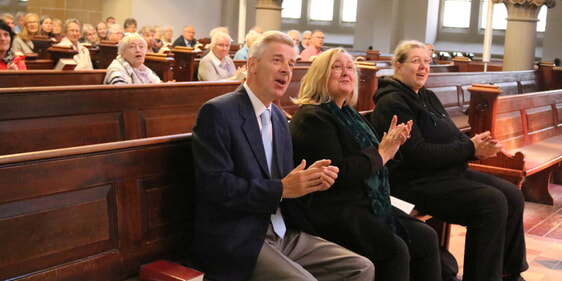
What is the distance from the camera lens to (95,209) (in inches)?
97.7

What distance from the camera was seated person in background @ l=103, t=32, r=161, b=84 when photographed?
5410 mm

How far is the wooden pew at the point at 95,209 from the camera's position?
2.25 meters

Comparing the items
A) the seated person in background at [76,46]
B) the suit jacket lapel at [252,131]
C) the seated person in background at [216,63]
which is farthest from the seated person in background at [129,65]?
the suit jacket lapel at [252,131]

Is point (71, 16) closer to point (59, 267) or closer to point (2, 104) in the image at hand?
point (2, 104)

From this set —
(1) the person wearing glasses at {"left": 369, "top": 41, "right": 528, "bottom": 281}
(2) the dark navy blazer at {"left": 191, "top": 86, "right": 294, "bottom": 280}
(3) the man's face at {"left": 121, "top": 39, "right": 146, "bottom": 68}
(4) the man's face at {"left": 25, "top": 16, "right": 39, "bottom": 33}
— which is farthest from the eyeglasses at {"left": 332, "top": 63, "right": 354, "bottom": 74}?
(4) the man's face at {"left": 25, "top": 16, "right": 39, "bottom": 33}

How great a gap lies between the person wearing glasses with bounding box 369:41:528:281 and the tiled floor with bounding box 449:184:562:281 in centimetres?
49

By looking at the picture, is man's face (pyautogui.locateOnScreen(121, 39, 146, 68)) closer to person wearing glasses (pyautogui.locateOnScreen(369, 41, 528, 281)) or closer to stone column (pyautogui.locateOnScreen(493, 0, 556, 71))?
person wearing glasses (pyautogui.locateOnScreen(369, 41, 528, 281))

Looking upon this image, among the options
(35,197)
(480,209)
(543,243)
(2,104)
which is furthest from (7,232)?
(543,243)

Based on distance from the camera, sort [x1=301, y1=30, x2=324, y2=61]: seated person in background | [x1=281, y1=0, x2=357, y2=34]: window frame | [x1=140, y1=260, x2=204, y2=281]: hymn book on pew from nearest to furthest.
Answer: [x1=140, y1=260, x2=204, y2=281]: hymn book on pew → [x1=301, y1=30, x2=324, y2=61]: seated person in background → [x1=281, y1=0, x2=357, y2=34]: window frame

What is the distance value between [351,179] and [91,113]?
6.19 ft

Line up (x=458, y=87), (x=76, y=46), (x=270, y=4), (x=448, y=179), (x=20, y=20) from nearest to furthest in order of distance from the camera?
(x=448, y=179), (x=458, y=87), (x=76, y=46), (x=20, y=20), (x=270, y=4)

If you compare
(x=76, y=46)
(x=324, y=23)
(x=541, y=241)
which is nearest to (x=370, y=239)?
(x=541, y=241)

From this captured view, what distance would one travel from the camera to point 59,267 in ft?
7.78

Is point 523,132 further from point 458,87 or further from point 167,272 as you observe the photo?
point 167,272
